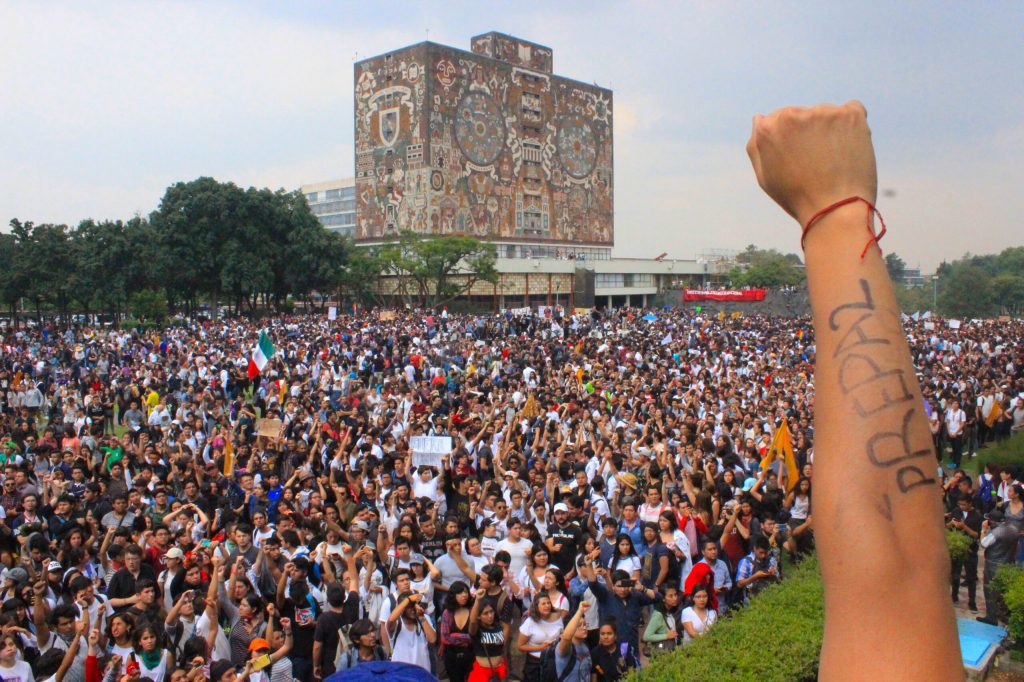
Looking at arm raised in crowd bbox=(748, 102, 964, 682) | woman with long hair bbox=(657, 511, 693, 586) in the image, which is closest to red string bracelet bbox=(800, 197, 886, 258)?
arm raised in crowd bbox=(748, 102, 964, 682)

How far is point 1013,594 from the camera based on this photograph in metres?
6.29

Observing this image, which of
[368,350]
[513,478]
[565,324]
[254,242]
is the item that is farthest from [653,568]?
[254,242]

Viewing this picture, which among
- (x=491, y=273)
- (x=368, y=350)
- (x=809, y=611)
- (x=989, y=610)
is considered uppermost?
(x=491, y=273)

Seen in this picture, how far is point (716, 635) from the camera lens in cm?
539

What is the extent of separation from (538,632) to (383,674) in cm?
349

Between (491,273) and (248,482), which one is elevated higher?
(491,273)

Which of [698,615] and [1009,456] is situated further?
[1009,456]

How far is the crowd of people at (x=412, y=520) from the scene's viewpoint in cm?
537

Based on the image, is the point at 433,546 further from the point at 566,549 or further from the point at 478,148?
the point at 478,148

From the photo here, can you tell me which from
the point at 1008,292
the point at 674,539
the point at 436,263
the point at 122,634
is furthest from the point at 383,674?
the point at 1008,292

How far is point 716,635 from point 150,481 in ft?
21.3

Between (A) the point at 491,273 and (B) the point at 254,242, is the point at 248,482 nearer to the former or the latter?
(B) the point at 254,242

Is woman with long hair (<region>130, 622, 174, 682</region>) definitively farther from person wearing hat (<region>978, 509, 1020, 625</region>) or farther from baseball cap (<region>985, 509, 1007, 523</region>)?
baseball cap (<region>985, 509, 1007, 523</region>)

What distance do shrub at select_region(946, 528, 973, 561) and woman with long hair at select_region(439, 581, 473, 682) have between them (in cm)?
485
